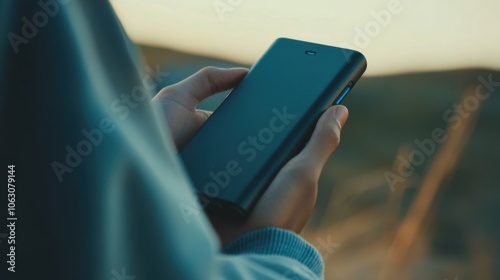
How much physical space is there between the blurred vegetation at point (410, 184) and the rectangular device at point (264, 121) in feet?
1.36

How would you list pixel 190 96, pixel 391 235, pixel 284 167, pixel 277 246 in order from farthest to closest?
pixel 391 235 → pixel 190 96 → pixel 284 167 → pixel 277 246

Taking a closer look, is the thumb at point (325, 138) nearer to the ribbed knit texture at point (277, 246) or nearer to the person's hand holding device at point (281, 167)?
the person's hand holding device at point (281, 167)

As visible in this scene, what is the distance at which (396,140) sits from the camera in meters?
1.24

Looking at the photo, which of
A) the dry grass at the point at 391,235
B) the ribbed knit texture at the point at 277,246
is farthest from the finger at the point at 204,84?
the dry grass at the point at 391,235

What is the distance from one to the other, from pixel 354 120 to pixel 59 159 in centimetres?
100

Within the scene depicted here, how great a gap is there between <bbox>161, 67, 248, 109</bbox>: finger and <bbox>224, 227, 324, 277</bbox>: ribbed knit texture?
0.29m

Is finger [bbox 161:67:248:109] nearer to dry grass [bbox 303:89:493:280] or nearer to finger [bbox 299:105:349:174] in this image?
finger [bbox 299:105:349:174]

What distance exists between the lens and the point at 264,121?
2.21 ft

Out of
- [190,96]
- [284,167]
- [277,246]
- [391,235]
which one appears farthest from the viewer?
[391,235]

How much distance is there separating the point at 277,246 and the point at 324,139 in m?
0.18

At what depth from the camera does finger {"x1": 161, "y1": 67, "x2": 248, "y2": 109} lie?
2.44 feet

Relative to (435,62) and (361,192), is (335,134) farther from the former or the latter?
(435,62)

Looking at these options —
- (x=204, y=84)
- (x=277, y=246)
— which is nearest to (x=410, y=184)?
(x=204, y=84)

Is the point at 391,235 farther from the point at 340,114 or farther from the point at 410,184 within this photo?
the point at 340,114
